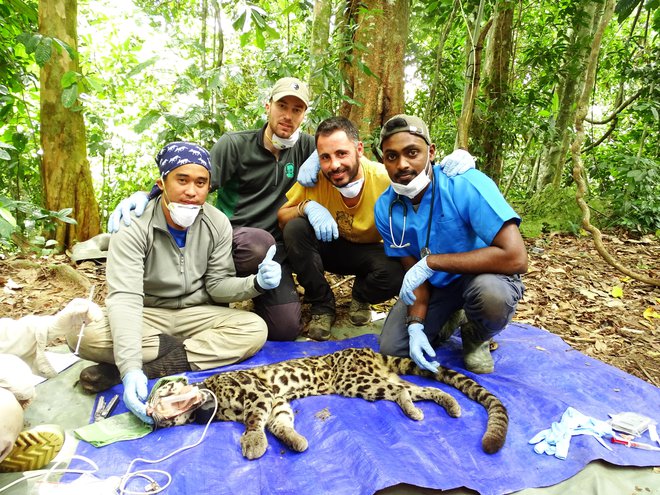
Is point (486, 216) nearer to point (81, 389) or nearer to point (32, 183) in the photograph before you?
point (81, 389)

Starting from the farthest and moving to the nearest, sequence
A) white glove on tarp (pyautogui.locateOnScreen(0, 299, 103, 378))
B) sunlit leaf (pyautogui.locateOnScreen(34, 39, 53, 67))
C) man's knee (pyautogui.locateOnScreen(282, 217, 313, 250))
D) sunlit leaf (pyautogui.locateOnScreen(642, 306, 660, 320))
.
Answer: sunlit leaf (pyautogui.locateOnScreen(642, 306, 660, 320)) < man's knee (pyautogui.locateOnScreen(282, 217, 313, 250)) < sunlit leaf (pyautogui.locateOnScreen(34, 39, 53, 67)) < white glove on tarp (pyautogui.locateOnScreen(0, 299, 103, 378))

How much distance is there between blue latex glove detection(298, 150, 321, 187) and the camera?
4.07 m

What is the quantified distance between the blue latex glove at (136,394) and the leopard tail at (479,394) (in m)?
1.73

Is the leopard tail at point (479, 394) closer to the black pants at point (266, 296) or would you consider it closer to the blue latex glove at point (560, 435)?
the blue latex glove at point (560, 435)

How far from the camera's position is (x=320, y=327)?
4164 mm

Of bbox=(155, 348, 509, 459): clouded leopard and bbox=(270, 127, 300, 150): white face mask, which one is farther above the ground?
bbox=(270, 127, 300, 150): white face mask

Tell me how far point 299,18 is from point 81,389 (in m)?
6.35

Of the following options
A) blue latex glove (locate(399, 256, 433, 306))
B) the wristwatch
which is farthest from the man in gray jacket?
the wristwatch

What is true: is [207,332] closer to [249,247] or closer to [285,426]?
[249,247]

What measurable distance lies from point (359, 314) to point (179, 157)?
2.29 m

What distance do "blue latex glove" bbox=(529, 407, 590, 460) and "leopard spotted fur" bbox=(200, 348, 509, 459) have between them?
20 cm

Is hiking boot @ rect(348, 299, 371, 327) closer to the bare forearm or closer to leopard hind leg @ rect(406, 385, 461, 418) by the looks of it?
the bare forearm

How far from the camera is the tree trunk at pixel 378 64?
5.68 m

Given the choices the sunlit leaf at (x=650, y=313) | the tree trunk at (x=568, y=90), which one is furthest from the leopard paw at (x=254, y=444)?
the tree trunk at (x=568, y=90)
